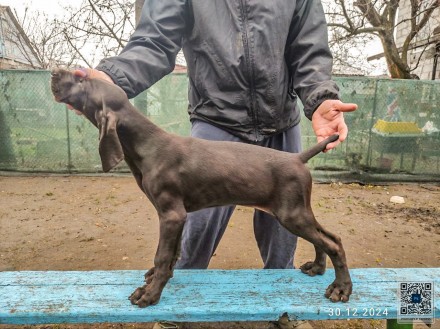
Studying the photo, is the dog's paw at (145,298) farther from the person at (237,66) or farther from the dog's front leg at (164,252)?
the person at (237,66)

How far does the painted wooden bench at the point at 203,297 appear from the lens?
2016mm

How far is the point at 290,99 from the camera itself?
2.73m

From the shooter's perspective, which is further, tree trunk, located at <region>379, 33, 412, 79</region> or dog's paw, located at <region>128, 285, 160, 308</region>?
tree trunk, located at <region>379, 33, 412, 79</region>

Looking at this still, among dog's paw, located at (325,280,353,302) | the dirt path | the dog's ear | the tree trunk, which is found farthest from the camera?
the tree trunk

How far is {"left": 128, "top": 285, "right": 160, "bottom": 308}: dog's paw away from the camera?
2.03 metres

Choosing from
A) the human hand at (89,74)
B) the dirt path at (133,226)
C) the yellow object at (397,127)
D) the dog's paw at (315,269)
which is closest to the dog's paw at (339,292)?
the dog's paw at (315,269)

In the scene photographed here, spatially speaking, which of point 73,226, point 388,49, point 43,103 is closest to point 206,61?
point 73,226

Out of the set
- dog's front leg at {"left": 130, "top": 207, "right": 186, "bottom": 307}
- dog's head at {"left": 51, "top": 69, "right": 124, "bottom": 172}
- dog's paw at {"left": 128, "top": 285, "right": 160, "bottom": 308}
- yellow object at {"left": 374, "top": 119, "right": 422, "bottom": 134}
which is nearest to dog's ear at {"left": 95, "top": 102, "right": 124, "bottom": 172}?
dog's head at {"left": 51, "top": 69, "right": 124, "bottom": 172}

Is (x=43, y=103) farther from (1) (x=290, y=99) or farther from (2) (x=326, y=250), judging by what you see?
(2) (x=326, y=250)

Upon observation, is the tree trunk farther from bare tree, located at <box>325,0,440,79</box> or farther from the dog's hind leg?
the dog's hind leg

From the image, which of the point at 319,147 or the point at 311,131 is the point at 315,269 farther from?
the point at 311,131

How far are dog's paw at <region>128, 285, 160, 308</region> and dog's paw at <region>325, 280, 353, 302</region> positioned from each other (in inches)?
39.7

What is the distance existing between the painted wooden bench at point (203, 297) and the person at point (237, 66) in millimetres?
385

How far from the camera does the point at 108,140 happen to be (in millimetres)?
1790
